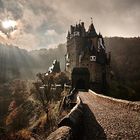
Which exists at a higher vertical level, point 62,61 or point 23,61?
point 23,61

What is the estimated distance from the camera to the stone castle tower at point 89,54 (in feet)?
205

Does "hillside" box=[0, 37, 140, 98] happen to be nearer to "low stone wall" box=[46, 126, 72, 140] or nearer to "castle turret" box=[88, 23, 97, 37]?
"castle turret" box=[88, 23, 97, 37]

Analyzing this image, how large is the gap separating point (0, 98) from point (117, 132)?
85733 millimetres

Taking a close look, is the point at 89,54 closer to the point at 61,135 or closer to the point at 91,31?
the point at 91,31

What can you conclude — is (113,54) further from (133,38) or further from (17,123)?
(17,123)

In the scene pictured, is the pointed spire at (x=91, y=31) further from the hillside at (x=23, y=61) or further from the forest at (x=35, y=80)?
the hillside at (x=23, y=61)

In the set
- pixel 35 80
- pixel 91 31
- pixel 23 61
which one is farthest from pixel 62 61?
pixel 91 31

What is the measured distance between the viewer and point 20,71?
568ft

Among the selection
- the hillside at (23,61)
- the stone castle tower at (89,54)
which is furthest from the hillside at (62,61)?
the stone castle tower at (89,54)

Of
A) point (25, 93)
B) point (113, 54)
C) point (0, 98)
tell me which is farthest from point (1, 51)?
point (25, 93)

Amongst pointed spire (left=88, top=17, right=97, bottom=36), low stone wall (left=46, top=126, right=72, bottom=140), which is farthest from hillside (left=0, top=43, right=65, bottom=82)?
low stone wall (left=46, top=126, right=72, bottom=140)

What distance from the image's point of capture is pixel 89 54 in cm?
6462

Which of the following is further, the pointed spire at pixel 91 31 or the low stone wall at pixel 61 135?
the pointed spire at pixel 91 31

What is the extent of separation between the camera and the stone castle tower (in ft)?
205
